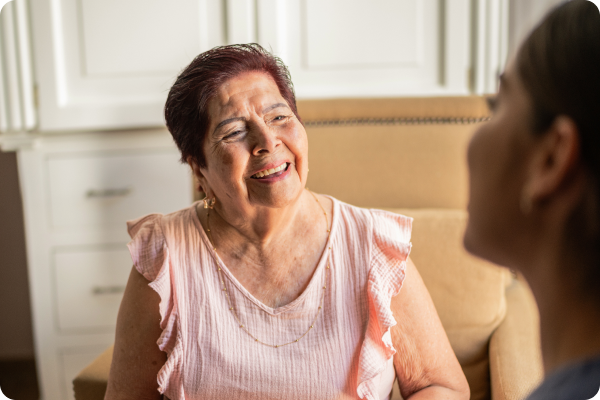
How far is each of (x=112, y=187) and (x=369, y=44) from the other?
3.84 ft

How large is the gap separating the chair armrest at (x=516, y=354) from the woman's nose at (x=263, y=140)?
67cm

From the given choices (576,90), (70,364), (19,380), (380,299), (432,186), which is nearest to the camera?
(576,90)

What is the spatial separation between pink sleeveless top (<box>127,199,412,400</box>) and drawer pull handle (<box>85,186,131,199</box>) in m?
0.89

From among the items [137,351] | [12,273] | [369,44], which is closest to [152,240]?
[137,351]

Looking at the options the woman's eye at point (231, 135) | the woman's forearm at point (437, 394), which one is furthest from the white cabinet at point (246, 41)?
the woman's forearm at point (437, 394)

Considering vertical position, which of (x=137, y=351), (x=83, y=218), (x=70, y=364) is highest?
(x=83, y=218)

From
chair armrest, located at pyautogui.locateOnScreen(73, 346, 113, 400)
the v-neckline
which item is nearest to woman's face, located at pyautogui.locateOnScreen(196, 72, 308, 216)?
the v-neckline

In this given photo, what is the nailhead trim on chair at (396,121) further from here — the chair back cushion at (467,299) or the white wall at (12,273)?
the white wall at (12,273)

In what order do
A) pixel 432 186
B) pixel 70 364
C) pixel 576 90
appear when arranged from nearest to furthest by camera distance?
1. pixel 576 90
2. pixel 432 186
3. pixel 70 364

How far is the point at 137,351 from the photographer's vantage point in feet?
3.66

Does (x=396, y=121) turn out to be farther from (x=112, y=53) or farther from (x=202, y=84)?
(x=112, y=53)

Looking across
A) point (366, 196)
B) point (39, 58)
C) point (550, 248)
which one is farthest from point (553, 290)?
point (39, 58)

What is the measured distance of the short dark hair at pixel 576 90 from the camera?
1.26 feet

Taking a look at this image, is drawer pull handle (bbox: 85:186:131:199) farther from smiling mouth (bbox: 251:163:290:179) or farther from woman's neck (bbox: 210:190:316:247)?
smiling mouth (bbox: 251:163:290:179)
